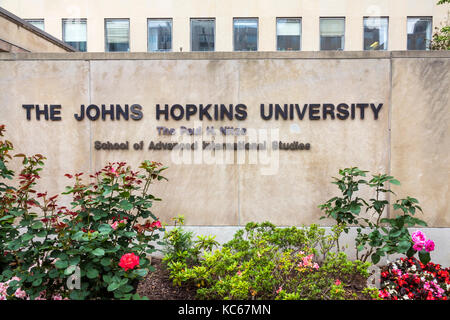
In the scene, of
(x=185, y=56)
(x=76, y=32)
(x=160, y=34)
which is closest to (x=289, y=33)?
(x=160, y=34)

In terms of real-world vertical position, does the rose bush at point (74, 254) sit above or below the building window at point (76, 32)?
below

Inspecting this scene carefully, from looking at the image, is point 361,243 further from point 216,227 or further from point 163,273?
point 163,273

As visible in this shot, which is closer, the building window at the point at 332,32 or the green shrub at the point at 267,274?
the green shrub at the point at 267,274

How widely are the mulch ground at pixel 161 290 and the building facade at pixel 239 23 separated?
403 inches

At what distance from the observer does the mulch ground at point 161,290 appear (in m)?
3.56

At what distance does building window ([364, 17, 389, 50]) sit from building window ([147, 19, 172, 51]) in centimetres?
794

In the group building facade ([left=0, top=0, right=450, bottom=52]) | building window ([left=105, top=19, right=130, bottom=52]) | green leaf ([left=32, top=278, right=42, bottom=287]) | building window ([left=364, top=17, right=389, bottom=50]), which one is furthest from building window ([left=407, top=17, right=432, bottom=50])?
green leaf ([left=32, top=278, right=42, bottom=287])

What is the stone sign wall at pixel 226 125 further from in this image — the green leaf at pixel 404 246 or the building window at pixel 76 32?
the building window at pixel 76 32

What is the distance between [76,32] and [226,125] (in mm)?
10845

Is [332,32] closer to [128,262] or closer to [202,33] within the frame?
[202,33]

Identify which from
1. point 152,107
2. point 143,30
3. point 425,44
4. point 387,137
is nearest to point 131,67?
point 152,107

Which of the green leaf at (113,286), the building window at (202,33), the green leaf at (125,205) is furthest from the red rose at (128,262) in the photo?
the building window at (202,33)

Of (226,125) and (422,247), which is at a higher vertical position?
(226,125)

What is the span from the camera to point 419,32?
12.3 m
